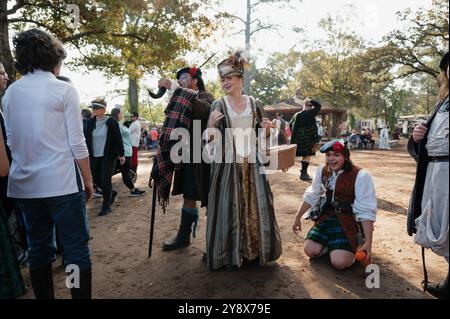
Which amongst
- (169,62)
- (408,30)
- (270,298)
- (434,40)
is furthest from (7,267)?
(434,40)

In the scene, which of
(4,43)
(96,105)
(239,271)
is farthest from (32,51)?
(4,43)

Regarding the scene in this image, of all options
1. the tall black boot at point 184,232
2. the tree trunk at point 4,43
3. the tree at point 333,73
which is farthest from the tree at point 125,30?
the tree at point 333,73

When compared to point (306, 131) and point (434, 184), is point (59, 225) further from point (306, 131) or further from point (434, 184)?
point (306, 131)

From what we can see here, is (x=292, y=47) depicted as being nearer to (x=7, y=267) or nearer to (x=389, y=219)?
(x=389, y=219)

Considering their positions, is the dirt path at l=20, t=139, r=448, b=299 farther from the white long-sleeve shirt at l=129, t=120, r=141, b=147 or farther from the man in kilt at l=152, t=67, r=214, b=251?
the white long-sleeve shirt at l=129, t=120, r=141, b=147

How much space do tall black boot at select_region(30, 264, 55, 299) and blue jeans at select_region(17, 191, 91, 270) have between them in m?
0.04

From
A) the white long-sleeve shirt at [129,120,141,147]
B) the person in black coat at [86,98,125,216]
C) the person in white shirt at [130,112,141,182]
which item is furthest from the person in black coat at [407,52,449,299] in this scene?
the white long-sleeve shirt at [129,120,141,147]

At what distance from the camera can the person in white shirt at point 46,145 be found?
2.01 meters

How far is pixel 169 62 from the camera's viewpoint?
11000 mm

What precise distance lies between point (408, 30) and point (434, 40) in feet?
7.37

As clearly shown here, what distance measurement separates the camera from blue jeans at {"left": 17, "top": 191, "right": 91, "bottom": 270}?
2068mm

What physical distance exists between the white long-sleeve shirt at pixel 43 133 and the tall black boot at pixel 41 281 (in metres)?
0.55

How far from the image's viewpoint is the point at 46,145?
79.5 inches

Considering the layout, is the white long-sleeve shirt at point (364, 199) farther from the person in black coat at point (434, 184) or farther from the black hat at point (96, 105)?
the black hat at point (96, 105)
